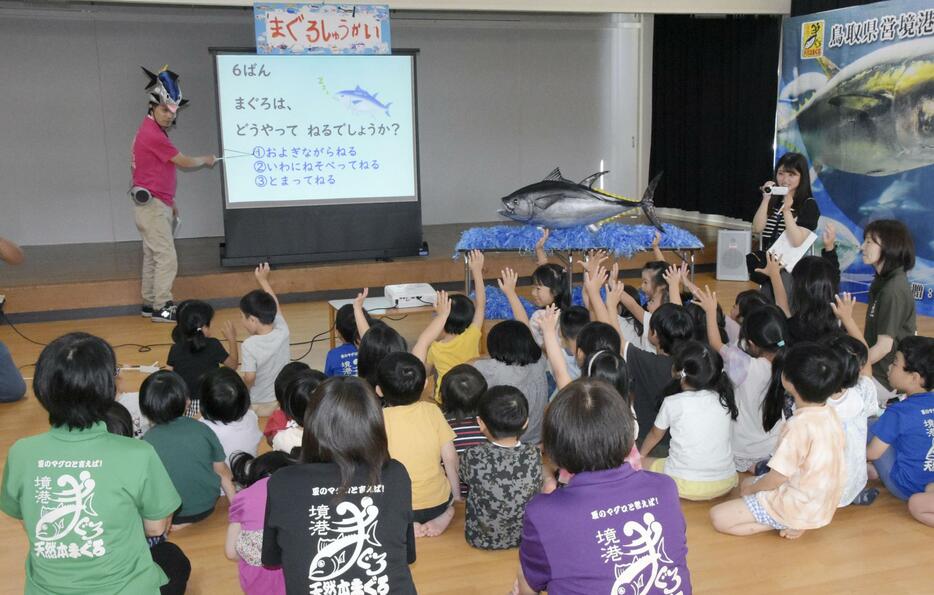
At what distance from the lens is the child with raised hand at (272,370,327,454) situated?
2.68 meters

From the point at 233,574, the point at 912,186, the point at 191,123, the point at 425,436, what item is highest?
the point at 191,123

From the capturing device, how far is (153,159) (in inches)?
226

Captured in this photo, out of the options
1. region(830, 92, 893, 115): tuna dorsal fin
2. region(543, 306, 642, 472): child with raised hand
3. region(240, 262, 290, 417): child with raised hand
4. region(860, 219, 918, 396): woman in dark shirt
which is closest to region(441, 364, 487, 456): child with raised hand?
region(543, 306, 642, 472): child with raised hand

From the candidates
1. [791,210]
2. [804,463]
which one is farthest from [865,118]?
[804,463]

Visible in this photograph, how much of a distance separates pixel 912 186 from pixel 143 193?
5224 millimetres

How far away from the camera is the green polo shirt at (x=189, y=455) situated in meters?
2.77

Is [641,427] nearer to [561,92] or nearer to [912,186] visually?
[912,186]

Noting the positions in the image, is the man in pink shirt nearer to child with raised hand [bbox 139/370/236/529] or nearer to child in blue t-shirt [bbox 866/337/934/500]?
child with raised hand [bbox 139/370/236/529]

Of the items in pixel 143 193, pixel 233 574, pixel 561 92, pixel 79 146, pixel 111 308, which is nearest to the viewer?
pixel 233 574

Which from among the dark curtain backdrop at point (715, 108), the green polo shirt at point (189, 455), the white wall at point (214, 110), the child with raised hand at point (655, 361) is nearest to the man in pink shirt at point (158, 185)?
the white wall at point (214, 110)

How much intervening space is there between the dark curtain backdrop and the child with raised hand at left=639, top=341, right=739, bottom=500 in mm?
5070

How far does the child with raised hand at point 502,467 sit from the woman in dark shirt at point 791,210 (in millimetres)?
2429

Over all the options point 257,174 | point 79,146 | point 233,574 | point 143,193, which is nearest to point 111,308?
point 143,193

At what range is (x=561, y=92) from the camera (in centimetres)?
952
